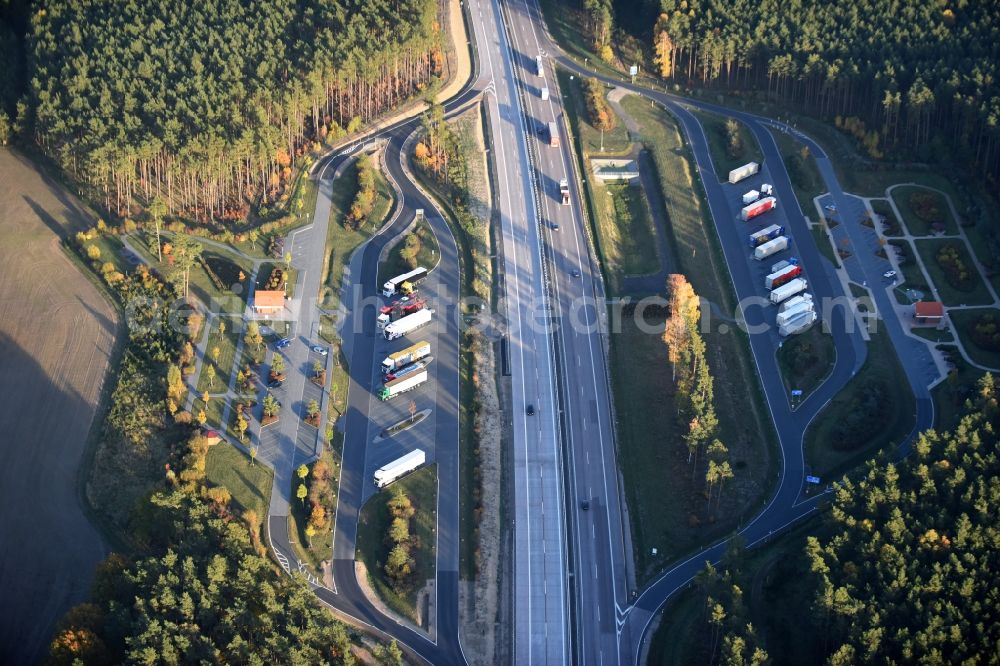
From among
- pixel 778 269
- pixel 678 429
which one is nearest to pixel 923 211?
pixel 778 269

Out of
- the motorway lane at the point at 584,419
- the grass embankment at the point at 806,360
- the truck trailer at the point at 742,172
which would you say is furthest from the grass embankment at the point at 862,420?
the truck trailer at the point at 742,172

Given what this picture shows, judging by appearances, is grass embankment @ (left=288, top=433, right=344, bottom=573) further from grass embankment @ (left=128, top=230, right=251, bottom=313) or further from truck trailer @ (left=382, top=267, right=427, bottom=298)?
grass embankment @ (left=128, top=230, right=251, bottom=313)

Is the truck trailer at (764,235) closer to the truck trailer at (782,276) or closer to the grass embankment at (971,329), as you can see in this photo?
the truck trailer at (782,276)

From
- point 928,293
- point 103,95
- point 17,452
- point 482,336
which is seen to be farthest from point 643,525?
point 103,95

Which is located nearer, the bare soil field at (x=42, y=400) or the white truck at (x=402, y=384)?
the bare soil field at (x=42, y=400)

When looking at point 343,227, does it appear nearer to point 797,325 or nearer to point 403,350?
point 403,350

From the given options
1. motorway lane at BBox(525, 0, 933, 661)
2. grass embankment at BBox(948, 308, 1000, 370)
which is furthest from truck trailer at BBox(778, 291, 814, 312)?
grass embankment at BBox(948, 308, 1000, 370)
